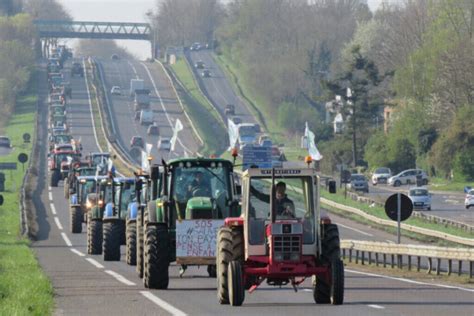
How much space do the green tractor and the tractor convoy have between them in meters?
0.02

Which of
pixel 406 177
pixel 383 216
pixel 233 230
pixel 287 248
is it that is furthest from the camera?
pixel 406 177

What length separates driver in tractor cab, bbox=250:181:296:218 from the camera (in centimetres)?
2341

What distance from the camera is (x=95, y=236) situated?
45.2 metres

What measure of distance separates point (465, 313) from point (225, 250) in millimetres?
3982

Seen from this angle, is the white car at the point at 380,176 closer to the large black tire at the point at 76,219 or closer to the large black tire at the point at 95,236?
the large black tire at the point at 76,219

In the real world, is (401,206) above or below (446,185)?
below

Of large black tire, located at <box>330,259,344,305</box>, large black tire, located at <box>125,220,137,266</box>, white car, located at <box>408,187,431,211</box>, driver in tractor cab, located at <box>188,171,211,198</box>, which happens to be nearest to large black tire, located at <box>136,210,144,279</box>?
driver in tractor cab, located at <box>188,171,211,198</box>

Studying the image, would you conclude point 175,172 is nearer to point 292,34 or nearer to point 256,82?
point 256,82

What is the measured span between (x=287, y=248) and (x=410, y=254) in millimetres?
15644

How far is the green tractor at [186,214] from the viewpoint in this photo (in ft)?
91.4

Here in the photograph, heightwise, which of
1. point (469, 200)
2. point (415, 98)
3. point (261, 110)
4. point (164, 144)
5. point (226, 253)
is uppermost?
point (261, 110)

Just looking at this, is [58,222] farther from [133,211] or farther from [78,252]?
[133,211]

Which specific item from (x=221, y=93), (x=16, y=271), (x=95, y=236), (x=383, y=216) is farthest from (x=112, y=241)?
(x=221, y=93)

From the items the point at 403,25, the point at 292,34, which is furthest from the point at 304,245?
the point at 292,34
